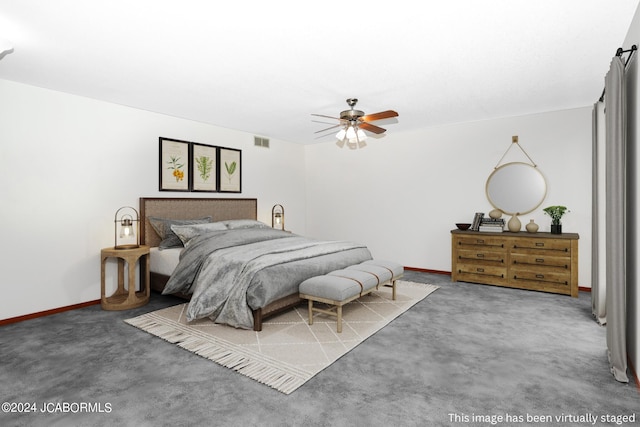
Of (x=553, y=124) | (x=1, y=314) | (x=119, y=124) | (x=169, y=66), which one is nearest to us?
(x=169, y=66)

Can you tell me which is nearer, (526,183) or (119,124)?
(119,124)

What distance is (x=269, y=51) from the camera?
3.04 metres

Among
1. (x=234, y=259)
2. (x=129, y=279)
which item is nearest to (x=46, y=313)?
(x=129, y=279)

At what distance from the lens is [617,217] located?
7.93 feet

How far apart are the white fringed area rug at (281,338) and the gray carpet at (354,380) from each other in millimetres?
98

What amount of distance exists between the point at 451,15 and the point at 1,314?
5.08m

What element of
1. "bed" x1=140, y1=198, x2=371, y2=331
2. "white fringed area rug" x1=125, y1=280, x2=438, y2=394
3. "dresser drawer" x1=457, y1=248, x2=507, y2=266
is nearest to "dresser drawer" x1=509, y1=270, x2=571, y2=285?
"dresser drawer" x1=457, y1=248, x2=507, y2=266

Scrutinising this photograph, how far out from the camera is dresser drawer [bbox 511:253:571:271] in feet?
15.0

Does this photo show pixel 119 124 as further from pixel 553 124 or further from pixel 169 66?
pixel 553 124

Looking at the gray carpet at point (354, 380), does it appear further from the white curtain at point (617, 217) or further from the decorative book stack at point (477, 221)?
the decorative book stack at point (477, 221)

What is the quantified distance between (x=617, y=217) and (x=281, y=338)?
280 cm

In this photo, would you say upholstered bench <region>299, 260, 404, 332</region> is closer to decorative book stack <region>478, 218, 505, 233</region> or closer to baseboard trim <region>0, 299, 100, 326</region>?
decorative book stack <region>478, 218, 505, 233</region>

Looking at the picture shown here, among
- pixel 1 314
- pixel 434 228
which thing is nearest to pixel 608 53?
pixel 434 228

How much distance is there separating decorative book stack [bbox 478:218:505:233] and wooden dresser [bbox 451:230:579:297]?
110 mm
